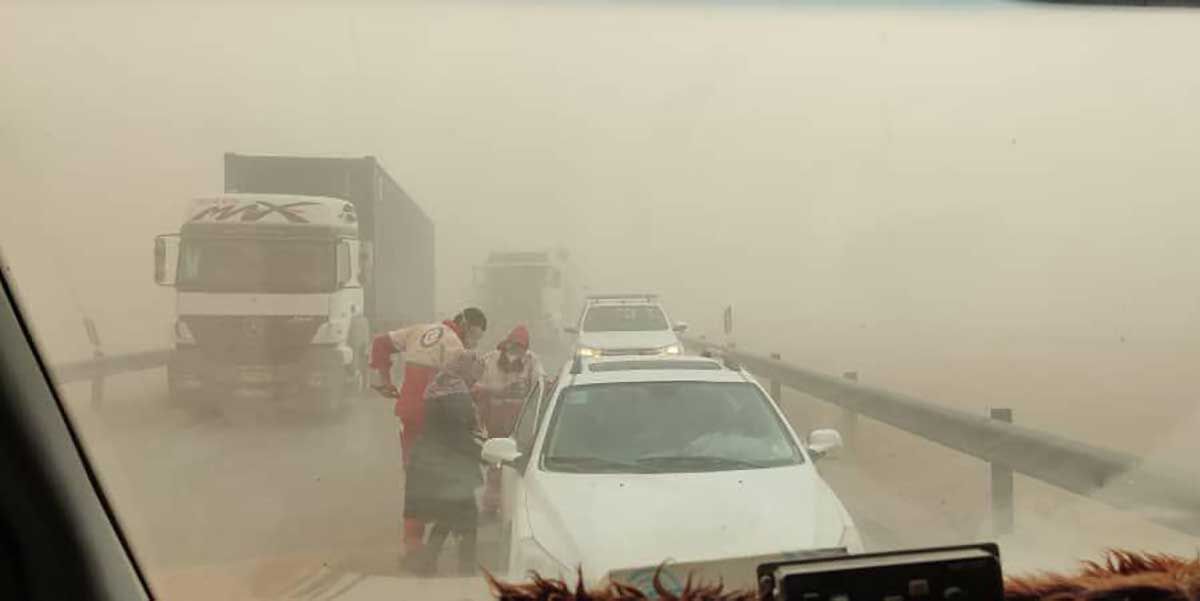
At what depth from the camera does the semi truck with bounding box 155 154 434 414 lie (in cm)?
326

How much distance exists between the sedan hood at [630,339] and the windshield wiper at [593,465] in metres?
0.41

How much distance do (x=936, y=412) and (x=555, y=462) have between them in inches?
55.9

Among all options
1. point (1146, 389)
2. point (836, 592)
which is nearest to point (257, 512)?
point (836, 592)

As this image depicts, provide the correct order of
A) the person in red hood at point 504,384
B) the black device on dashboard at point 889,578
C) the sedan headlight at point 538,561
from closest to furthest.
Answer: the black device on dashboard at point 889,578
the sedan headlight at point 538,561
the person in red hood at point 504,384

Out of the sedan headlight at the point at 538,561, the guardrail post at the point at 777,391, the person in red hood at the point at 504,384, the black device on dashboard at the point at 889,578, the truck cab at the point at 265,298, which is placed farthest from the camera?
the guardrail post at the point at 777,391

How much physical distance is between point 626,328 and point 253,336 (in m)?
1.32

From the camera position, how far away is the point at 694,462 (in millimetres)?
3422

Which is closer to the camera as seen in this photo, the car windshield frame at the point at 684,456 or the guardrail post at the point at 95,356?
the guardrail post at the point at 95,356

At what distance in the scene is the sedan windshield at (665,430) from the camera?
345 cm

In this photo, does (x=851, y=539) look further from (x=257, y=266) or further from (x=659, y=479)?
(x=257, y=266)

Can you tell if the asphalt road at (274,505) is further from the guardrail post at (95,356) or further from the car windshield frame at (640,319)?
the car windshield frame at (640,319)

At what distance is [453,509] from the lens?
3.42m

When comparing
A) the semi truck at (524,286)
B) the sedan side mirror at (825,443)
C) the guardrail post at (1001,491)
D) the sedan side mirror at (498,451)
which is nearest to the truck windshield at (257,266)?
the semi truck at (524,286)

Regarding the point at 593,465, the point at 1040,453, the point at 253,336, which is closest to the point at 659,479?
the point at 593,465
